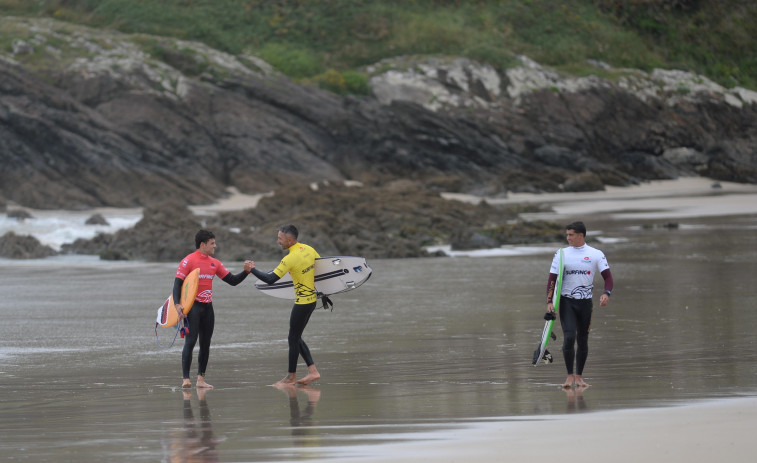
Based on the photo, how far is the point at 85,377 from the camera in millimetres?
10719

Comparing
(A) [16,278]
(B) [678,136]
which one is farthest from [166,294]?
(B) [678,136]

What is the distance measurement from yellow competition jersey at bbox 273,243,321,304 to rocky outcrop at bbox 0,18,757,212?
122 feet

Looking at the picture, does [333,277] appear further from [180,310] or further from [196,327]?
[180,310]

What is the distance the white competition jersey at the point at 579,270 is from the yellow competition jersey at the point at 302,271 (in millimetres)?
2343

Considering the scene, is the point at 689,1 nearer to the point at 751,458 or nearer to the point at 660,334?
the point at 660,334

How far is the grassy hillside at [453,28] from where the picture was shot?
6931 centimetres

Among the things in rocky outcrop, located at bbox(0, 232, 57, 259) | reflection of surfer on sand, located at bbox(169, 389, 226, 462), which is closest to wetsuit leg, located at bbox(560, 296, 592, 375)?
reflection of surfer on sand, located at bbox(169, 389, 226, 462)

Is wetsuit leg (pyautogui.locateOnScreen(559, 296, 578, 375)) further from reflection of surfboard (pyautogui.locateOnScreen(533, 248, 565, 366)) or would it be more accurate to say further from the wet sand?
the wet sand

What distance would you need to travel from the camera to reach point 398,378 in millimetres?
10070

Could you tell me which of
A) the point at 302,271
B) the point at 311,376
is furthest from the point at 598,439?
the point at 302,271

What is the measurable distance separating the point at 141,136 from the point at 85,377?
4295cm

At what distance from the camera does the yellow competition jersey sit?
10.2 m

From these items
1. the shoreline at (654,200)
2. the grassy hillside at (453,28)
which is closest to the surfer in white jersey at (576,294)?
the shoreline at (654,200)

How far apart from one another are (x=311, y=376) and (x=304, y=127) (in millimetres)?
47681
